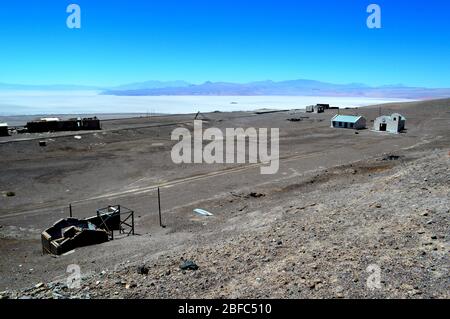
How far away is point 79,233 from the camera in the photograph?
56.8 feet

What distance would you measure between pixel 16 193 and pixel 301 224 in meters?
23.8

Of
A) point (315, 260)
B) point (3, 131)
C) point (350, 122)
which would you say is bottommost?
point (315, 260)

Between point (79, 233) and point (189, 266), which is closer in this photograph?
point (189, 266)

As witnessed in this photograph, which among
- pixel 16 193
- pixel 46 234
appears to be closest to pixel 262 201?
pixel 46 234

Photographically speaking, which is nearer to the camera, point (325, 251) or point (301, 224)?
point (325, 251)

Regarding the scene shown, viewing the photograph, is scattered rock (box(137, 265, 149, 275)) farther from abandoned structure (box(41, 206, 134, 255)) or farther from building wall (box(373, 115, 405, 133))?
building wall (box(373, 115, 405, 133))

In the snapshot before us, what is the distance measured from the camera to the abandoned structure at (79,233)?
16.8m

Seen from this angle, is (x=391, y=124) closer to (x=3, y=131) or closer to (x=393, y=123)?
(x=393, y=123)

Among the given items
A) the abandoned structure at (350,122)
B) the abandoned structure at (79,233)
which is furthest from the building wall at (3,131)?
the abandoned structure at (350,122)

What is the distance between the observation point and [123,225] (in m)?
21.3

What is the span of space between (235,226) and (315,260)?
783 cm

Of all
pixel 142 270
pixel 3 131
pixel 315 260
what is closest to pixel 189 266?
pixel 142 270

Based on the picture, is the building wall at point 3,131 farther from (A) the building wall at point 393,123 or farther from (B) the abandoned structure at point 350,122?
(A) the building wall at point 393,123
